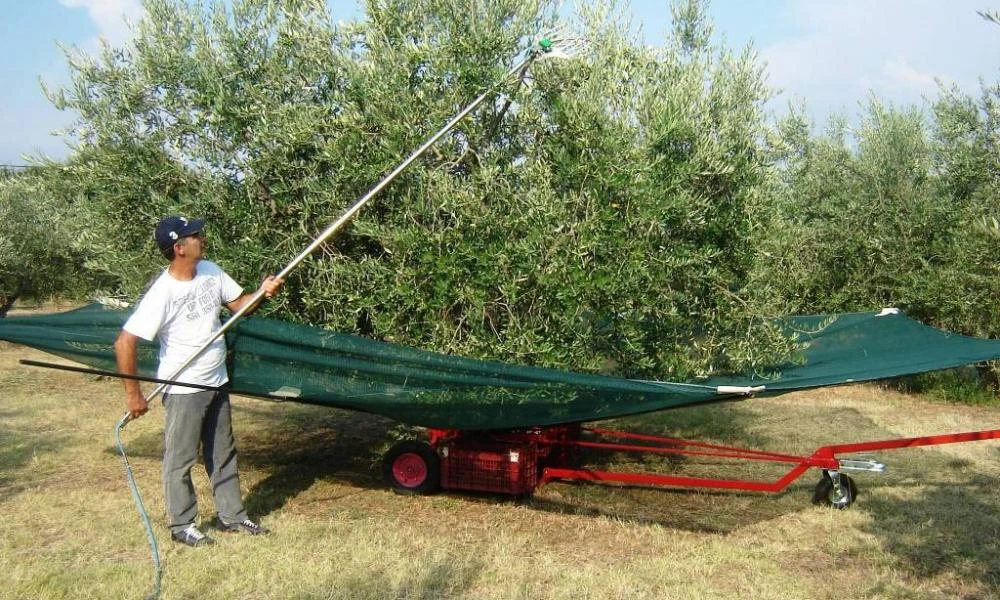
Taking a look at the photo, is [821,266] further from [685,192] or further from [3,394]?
[3,394]

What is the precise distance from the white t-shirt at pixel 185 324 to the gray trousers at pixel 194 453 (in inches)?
4.6

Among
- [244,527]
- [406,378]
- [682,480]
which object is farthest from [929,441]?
[244,527]

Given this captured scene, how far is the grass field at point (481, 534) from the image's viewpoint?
5.07m

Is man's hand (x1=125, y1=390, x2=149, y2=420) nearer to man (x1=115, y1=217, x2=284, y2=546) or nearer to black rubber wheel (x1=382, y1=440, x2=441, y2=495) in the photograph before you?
man (x1=115, y1=217, x2=284, y2=546)

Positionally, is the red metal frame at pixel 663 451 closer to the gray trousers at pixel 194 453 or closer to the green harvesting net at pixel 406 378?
the green harvesting net at pixel 406 378

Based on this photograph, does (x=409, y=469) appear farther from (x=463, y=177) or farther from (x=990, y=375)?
(x=990, y=375)

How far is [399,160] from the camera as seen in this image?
19.9 feet

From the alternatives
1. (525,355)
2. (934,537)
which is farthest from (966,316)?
(525,355)

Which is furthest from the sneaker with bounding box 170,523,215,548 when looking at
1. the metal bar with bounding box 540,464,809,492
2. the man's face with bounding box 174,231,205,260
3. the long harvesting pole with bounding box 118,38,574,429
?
the metal bar with bounding box 540,464,809,492

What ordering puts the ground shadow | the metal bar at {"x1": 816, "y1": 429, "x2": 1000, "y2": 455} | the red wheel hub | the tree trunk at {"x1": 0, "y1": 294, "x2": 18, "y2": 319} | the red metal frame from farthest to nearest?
the tree trunk at {"x1": 0, "y1": 294, "x2": 18, "y2": 319}
the red wheel hub
the red metal frame
the metal bar at {"x1": 816, "y1": 429, "x2": 1000, "y2": 455}
the ground shadow

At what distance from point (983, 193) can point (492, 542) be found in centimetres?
956

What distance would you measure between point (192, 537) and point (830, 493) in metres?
4.46

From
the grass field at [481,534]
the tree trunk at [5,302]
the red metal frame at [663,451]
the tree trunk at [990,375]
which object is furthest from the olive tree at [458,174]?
the tree trunk at [5,302]

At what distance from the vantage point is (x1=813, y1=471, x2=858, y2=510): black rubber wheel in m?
6.73
